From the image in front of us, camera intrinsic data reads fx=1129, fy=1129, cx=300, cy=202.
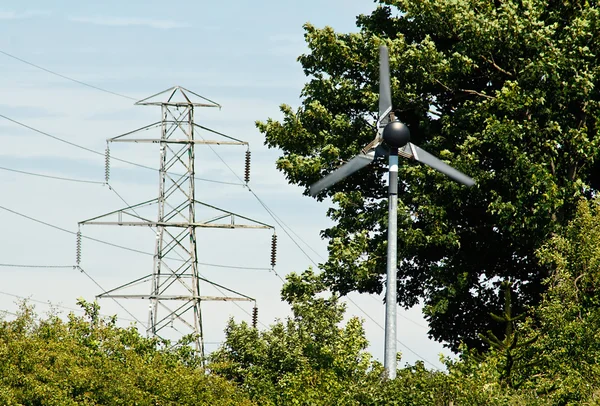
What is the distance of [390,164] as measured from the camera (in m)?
37.4

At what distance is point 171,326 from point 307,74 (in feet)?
46.8

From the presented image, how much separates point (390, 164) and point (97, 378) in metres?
11.8

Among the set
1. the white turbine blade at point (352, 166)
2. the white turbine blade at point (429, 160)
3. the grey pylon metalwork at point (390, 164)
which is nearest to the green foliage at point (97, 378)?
the grey pylon metalwork at point (390, 164)

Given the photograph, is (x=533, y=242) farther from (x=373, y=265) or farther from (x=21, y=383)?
(x=21, y=383)

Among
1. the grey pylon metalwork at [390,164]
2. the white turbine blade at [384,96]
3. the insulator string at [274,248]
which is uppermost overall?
the insulator string at [274,248]

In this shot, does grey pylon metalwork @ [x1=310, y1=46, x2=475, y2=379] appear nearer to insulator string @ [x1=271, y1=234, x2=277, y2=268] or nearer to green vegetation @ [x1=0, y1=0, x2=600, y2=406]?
green vegetation @ [x1=0, y1=0, x2=600, y2=406]

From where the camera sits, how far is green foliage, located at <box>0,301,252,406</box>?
35.7 meters

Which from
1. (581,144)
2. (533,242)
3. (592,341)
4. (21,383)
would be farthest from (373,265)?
(21,383)

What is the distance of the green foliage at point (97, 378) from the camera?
3572 cm

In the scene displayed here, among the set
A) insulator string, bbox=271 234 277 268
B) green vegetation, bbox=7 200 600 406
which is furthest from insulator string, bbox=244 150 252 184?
green vegetation, bbox=7 200 600 406

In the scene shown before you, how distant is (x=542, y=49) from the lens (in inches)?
1767

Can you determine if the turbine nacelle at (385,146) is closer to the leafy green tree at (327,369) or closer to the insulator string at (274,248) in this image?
the leafy green tree at (327,369)

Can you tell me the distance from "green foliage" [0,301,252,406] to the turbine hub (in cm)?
951

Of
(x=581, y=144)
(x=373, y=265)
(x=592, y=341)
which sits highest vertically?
(x=581, y=144)
